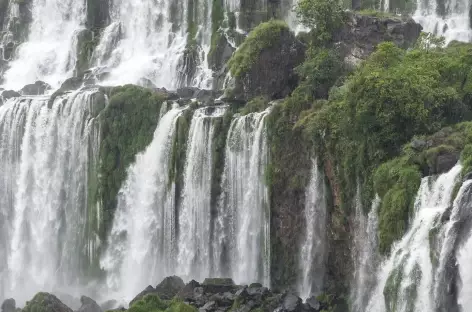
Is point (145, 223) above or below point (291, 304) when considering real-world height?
above

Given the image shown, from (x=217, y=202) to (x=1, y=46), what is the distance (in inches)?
1142

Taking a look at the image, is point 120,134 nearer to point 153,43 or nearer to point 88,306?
point 88,306

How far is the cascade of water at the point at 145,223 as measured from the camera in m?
42.6

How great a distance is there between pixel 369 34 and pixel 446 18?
8.06m

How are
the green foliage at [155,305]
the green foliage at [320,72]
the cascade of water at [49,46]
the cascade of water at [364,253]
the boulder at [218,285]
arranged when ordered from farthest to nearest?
the cascade of water at [49,46], the green foliage at [320,72], the boulder at [218,285], the green foliage at [155,305], the cascade of water at [364,253]

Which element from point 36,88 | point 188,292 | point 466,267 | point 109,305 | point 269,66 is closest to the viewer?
point 466,267

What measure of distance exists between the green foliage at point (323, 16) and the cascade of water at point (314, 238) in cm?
891

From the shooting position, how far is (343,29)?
44250 millimetres

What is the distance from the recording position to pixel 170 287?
38031 mm

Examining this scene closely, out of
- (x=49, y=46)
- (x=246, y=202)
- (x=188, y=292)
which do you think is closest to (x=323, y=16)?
(x=246, y=202)

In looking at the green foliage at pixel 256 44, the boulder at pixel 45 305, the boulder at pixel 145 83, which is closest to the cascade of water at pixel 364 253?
the green foliage at pixel 256 44

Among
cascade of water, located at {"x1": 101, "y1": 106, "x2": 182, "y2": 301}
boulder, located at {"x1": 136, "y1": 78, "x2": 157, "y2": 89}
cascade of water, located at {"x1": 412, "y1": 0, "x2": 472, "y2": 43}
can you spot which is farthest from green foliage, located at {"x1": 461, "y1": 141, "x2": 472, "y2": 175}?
boulder, located at {"x1": 136, "y1": 78, "x2": 157, "y2": 89}

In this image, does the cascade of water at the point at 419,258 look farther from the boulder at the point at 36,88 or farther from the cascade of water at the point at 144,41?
the boulder at the point at 36,88

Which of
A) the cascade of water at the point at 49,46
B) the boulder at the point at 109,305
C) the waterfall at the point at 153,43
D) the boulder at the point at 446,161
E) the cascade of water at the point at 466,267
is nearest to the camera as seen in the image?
the cascade of water at the point at 466,267
